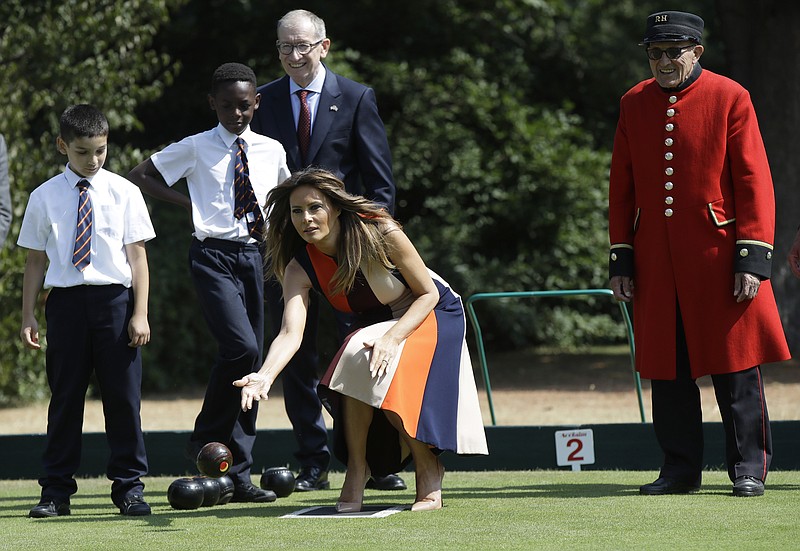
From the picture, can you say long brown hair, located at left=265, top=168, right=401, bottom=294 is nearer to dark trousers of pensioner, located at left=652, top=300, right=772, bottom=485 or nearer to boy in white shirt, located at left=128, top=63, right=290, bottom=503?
boy in white shirt, located at left=128, top=63, right=290, bottom=503

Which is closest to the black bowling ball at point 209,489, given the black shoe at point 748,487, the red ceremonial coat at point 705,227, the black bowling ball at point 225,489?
the black bowling ball at point 225,489

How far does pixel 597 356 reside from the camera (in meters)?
15.6

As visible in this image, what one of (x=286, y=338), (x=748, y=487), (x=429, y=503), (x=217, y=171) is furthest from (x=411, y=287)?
(x=748, y=487)

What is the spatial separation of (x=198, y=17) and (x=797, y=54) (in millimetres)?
7348

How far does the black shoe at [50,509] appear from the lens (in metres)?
5.58

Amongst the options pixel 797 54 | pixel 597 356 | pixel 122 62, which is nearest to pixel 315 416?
pixel 122 62

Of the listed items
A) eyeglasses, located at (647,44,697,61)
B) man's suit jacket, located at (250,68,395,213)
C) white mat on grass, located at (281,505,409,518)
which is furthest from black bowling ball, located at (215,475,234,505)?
eyeglasses, located at (647,44,697,61)

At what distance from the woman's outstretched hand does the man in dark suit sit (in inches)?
63.5

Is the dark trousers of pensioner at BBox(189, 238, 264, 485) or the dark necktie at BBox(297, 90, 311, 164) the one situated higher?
the dark necktie at BBox(297, 90, 311, 164)

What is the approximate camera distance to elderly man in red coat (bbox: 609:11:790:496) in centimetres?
565

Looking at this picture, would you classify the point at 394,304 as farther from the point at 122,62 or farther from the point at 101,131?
the point at 122,62

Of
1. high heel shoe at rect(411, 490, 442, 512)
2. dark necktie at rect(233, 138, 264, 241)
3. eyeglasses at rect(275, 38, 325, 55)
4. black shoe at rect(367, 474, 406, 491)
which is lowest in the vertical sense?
black shoe at rect(367, 474, 406, 491)

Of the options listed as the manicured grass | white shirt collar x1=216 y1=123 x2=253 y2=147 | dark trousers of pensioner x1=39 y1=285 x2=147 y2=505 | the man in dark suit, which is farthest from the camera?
the man in dark suit

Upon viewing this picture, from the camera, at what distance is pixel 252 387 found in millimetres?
4750
